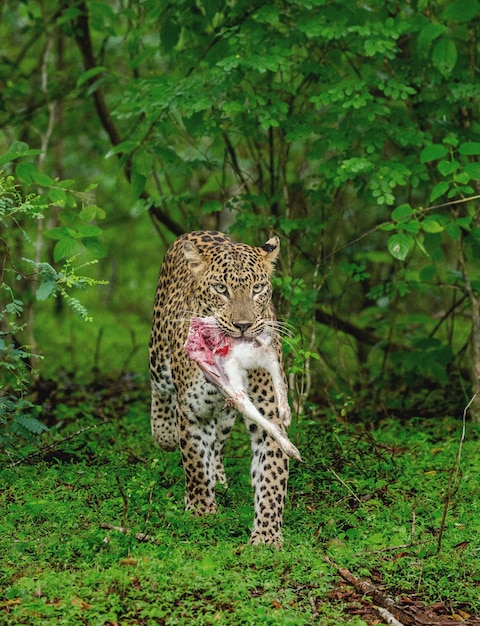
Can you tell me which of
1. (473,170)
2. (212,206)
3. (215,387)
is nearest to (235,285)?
(215,387)

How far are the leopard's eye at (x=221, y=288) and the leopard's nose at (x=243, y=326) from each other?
12.8 inches

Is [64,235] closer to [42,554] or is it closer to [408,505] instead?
[42,554]

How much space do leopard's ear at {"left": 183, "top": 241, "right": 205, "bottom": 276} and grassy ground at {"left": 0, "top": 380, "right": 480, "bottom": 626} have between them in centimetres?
129

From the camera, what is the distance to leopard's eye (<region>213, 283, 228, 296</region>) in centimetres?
633

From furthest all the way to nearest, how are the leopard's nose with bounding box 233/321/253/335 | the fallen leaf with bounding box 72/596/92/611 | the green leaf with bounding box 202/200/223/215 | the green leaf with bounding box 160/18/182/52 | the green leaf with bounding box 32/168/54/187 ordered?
the green leaf with bounding box 202/200/223/215, the green leaf with bounding box 160/18/182/52, the green leaf with bounding box 32/168/54/187, the leopard's nose with bounding box 233/321/253/335, the fallen leaf with bounding box 72/596/92/611

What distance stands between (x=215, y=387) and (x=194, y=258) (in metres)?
0.91

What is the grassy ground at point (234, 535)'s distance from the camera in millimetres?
5012

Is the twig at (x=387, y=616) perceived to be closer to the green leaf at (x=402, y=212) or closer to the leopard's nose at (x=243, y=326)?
the leopard's nose at (x=243, y=326)

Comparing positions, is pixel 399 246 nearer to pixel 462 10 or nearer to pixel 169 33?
pixel 462 10

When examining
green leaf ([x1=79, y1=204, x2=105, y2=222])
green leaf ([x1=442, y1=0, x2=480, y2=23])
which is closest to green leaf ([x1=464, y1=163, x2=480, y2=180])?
green leaf ([x1=442, y1=0, x2=480, y2=23])

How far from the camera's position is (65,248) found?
7.33 meters

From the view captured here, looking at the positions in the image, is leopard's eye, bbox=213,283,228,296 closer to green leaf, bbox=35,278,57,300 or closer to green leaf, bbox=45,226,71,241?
green leaf, bbox=35,278,57,300

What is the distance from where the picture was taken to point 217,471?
7.53m

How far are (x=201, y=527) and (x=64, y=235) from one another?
2496 mm
